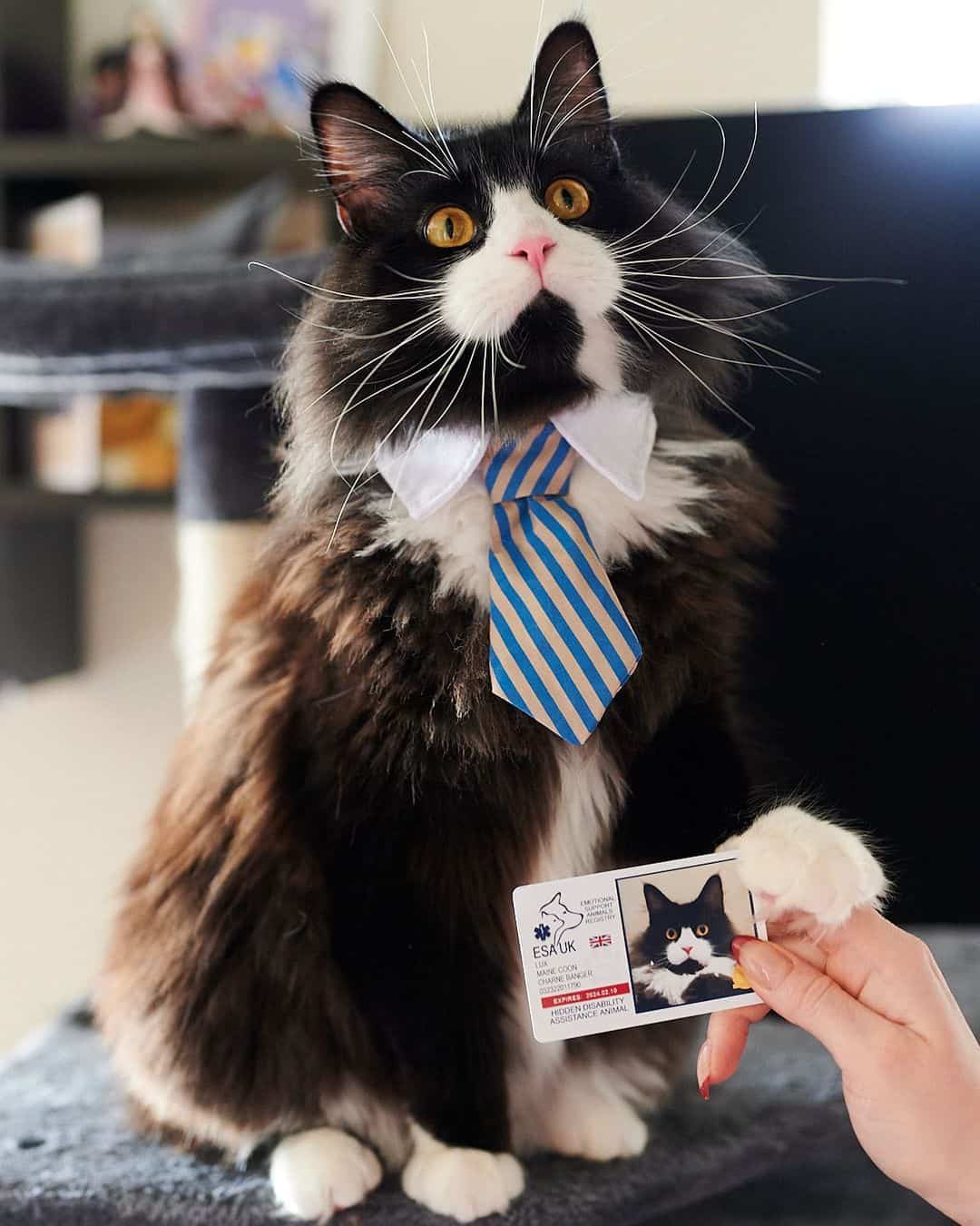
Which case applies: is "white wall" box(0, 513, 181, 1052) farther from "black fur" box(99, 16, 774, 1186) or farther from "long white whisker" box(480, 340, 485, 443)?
"long white whisker" box(480, 340, 485, 443)

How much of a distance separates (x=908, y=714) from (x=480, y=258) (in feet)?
1.46

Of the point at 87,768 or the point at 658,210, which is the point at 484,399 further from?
the point at 87,768

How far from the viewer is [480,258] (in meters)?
0.67

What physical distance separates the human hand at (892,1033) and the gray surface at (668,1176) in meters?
0.16

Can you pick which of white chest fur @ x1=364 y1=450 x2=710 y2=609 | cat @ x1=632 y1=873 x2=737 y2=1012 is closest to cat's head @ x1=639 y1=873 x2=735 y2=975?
cat @ x1=632 y1=873 x2=737 y2=1012

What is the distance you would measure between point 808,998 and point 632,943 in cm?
11

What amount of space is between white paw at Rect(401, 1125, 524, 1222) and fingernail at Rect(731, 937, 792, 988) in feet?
0.84

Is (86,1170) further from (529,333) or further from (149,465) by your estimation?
(149,465)

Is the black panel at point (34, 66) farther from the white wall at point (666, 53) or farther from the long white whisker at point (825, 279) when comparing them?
the long white whisker at point (825, 279)

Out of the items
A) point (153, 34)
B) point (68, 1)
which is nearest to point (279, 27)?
point (153, 34)

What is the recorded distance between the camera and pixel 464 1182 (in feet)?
2.53

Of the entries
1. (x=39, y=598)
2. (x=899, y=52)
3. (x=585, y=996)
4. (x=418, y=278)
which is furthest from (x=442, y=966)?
(x=39, y=598)

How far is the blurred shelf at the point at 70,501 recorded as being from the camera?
1.76 m

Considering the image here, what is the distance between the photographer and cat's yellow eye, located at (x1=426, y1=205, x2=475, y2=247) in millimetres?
694
